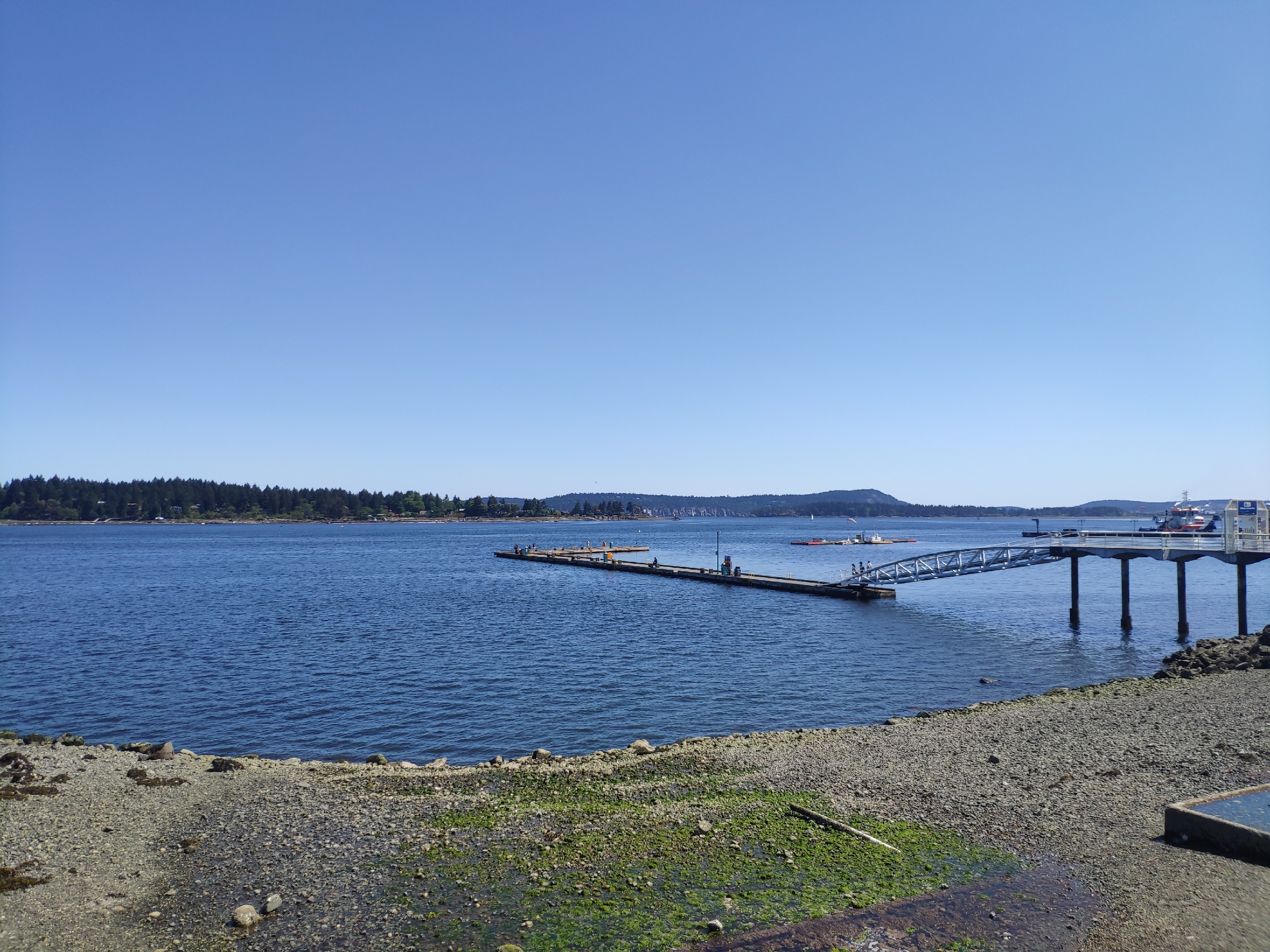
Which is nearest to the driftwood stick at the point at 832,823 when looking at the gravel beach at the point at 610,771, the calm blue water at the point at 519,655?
the gravel beach at the point at 610,771

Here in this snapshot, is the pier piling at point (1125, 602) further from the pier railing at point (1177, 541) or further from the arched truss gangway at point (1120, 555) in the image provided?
the pier railing at point (1177, 541)

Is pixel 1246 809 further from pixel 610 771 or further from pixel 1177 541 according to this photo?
pixel 1177 541

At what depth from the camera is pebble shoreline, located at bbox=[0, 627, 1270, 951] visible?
9898mm

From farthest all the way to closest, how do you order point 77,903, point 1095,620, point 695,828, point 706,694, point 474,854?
point 1095,620, point 706,694, point 695,828, point 474,854, point 77,903

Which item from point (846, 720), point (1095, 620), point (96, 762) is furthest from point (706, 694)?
point (1095, 620)

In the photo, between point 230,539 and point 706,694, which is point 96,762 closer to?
point 706,694

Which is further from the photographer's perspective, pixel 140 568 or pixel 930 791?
pixel 140 568

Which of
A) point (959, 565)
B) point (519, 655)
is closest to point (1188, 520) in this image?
point (959, 565)

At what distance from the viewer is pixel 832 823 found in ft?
42.0

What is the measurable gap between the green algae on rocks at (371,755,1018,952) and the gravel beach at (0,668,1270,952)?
A: 0.47 m

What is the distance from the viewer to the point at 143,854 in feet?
41.2

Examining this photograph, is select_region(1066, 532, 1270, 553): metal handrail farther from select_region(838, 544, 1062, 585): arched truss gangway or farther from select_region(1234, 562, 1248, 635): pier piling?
select_region(838, 544, 1062, 585): arched truss gangway

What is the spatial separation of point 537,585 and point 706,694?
43.0 metres

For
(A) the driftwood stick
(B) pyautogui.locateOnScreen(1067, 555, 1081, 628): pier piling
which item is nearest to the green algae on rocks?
(A) the driftwood stick
